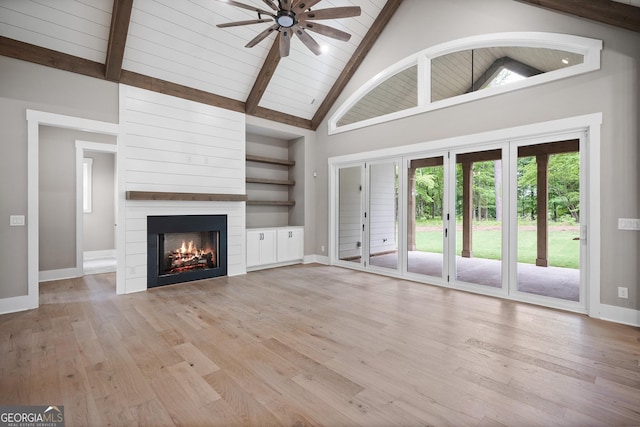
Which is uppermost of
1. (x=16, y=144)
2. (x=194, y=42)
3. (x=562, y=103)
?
(x=194, y=42)

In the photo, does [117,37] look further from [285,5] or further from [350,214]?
[350,214]

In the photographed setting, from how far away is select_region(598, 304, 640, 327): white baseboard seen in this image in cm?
326

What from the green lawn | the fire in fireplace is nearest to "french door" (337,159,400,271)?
the green lawn

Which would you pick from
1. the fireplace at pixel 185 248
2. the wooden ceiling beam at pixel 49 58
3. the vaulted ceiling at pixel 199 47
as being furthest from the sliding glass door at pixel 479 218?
the wooden ceiling beam at pixel 49 58

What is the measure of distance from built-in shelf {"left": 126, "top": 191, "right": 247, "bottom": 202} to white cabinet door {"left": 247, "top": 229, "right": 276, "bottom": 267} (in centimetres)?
80

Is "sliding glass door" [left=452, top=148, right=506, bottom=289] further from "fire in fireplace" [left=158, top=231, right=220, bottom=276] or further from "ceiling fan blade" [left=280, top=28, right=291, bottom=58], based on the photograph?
"fire in fireplace" [left=158, top=231, right=220, bottom=276]

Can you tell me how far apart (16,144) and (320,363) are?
4.45 m

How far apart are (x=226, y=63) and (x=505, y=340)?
5462mm

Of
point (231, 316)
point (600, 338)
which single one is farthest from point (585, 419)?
point (231, 316)

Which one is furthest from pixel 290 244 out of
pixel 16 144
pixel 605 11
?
pixel 605 11

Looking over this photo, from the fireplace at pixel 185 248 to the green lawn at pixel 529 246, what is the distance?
3.88m

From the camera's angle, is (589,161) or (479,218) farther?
(479,218)

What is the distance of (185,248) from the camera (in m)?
5.37

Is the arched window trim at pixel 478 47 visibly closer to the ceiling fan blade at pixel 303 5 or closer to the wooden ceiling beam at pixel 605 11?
the wooden ceiling beam at pixel 605 11
